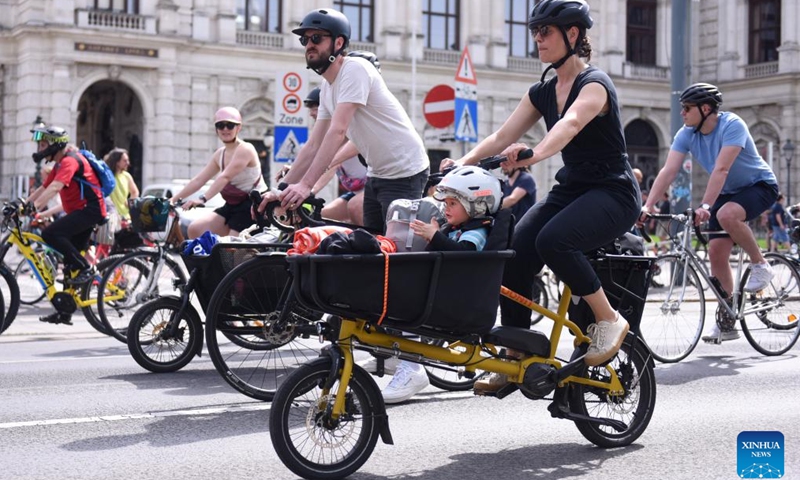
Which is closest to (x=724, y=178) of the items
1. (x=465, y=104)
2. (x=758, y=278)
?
(x=758, y=278)

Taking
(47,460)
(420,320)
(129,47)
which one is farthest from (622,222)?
(129,47)

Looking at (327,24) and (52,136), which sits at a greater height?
(327,24)

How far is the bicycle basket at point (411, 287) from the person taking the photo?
473 cm

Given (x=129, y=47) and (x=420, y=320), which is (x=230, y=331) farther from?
(x=129, y=47)

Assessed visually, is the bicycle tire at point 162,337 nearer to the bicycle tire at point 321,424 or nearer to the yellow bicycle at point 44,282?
the yellow bicycle at point 44,282

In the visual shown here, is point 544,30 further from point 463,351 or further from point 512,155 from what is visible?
point 463,351

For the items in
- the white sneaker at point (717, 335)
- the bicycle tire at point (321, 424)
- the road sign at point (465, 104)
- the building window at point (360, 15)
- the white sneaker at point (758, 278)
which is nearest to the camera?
the bicycle tire at point (321, 424)

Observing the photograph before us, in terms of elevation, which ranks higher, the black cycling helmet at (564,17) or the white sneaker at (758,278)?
the black cycling helmet at (564,17)

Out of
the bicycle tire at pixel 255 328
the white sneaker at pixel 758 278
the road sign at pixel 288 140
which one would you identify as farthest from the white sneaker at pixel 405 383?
the road sign at pixel 288 140

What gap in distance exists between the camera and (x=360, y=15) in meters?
39.5

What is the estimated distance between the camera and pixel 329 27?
22.6 ft

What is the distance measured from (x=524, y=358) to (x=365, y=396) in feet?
2.85

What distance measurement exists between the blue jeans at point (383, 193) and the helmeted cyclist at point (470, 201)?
1816mm

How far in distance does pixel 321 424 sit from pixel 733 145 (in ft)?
17.2
